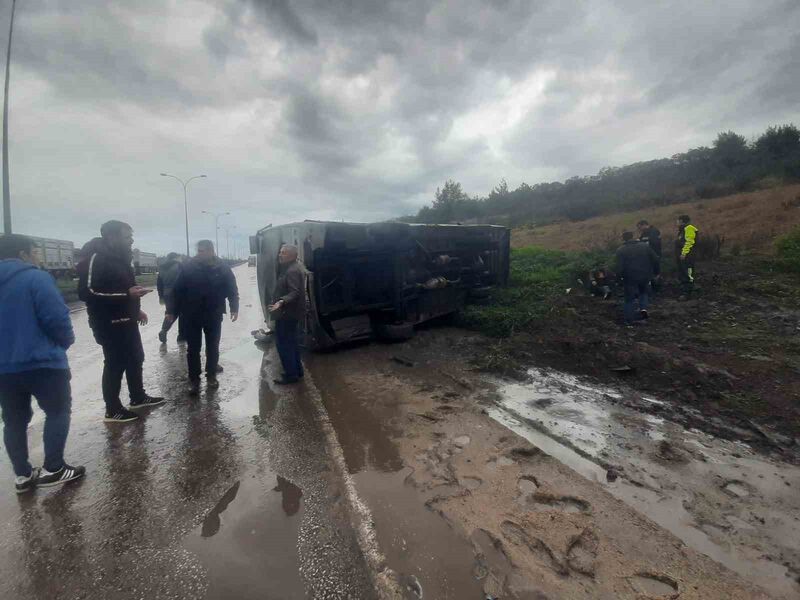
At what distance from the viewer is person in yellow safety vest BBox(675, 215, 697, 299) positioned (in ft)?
27.1

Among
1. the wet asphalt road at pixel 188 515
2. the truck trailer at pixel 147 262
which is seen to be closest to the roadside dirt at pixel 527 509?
the wet asphalt road at pixel 188 515

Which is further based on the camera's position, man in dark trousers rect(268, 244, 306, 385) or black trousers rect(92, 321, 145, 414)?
man in dark trousers rect(268, 244, 306, 385)

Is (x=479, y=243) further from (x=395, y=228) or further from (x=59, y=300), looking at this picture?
(x=59, y=300)

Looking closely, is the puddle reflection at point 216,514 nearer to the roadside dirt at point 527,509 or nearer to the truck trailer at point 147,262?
the roadside dirt at point 527,509

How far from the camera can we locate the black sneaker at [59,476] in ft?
9.79

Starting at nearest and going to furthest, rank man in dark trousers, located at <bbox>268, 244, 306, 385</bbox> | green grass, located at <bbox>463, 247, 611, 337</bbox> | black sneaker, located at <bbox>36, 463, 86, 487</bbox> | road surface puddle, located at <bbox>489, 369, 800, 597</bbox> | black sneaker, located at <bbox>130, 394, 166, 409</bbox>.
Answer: road surface puddle, located at <bbox>489, 369, 800, 597</bbox> < black sneaker, located at <bbox>36, 463, 86, 487</bbox> < black sneaker, located at <bbox>130, 394, 166, 409</bbox> < man in dark trousers, located at <bbox>268, 244, 306, 385</bbox> < green grass, located at <bbox>463, 247, 611, 337</bbox>

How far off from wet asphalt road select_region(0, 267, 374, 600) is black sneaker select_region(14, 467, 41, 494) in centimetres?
7

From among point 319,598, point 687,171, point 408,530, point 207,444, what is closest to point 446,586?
point 408,530

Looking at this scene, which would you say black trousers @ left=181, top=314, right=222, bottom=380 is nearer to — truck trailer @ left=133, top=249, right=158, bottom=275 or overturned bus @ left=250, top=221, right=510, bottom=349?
overturned bus @ left=250, top=221, right=510, bottom=349

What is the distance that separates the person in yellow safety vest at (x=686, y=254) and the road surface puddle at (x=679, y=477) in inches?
213

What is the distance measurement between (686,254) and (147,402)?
946 cm

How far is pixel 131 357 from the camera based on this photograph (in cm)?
433

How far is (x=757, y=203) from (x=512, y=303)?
13703 millimetres

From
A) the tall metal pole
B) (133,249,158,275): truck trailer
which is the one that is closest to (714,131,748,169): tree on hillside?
the tall metal pole
